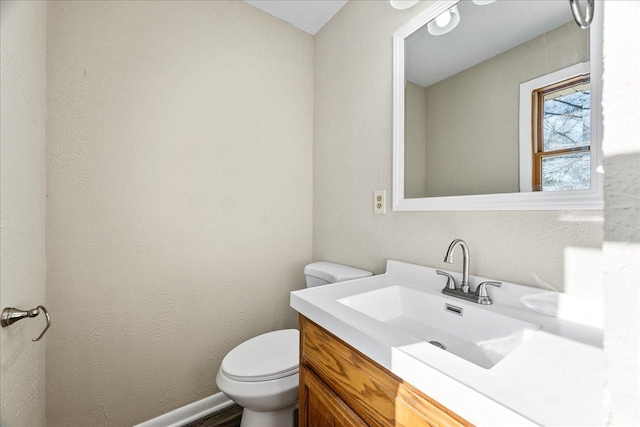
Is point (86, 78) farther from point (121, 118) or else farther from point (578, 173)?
point (578, 173)

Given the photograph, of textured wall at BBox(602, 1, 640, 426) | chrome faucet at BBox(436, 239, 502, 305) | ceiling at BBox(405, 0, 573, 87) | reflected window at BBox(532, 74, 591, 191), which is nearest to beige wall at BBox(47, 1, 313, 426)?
ceiling at BBox(405, 0, 573, 87)

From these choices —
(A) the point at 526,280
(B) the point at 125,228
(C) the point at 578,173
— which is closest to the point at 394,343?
(A) the point at 526,280

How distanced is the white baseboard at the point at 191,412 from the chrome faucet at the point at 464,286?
1.30 m

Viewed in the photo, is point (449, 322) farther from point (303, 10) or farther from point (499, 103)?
point (303, 10)

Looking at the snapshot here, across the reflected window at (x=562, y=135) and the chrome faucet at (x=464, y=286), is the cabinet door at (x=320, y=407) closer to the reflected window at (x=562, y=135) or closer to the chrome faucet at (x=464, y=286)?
the chrome faucet at (x=464, y=286)

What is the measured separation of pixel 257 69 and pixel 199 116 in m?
0.48

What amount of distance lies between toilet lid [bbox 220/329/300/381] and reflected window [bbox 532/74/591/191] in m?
1.14

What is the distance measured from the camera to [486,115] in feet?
3.31

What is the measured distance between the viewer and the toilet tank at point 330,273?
1391 mm

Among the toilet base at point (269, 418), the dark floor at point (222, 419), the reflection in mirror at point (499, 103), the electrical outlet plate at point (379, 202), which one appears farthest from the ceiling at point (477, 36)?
the dark floor at point (222, 419)

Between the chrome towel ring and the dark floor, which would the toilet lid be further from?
the chrome towel ring

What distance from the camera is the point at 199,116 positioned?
4.76ft

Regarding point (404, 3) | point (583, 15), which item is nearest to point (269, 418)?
point (583, 15)

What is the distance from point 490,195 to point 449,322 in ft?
1.47
